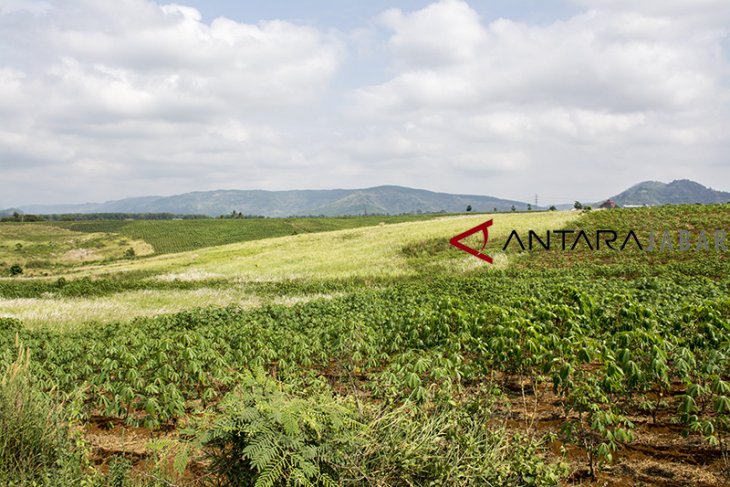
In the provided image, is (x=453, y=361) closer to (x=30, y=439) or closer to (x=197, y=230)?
(x=30, y=439)

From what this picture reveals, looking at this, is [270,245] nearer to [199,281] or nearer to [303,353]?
[199,281]

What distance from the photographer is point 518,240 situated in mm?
47594

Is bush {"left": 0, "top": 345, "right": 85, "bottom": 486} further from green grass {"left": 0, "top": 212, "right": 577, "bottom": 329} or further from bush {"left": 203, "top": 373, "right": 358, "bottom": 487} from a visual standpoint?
green grass {"left": 0, "top": 212, "right": 577, "bottom": 329}

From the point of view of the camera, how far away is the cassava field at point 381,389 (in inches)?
189

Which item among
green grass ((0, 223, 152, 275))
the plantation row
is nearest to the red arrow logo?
the plantation row

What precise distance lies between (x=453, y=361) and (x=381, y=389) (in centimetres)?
197

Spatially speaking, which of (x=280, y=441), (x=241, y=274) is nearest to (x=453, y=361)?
(x=280, y=441)

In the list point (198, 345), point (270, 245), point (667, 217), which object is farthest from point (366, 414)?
point (270, 245)

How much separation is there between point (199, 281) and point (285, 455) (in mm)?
39083

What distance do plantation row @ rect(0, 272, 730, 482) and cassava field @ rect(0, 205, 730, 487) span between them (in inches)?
2.8

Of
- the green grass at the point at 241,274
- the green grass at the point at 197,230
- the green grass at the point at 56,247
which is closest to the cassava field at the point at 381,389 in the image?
the green grass at the point at 241,274

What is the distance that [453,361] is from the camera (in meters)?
9.16

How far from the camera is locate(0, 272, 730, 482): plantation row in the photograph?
7.33 metres

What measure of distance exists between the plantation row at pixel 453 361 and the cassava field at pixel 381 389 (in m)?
0.07
